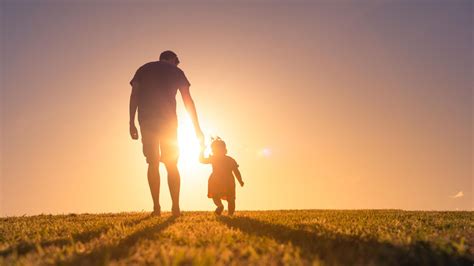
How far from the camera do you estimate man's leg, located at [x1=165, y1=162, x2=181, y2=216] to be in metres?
9.88

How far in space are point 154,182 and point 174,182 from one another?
1.42ft

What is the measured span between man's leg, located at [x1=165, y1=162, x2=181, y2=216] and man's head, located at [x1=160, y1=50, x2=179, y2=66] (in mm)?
2371

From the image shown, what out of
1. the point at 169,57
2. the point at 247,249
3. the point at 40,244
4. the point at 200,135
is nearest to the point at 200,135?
the point at 200,135

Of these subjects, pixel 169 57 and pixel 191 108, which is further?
pixel 169 57

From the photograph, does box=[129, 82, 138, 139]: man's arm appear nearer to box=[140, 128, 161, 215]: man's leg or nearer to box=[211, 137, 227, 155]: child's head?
box=[140, 128, 161, 215]: man's leg

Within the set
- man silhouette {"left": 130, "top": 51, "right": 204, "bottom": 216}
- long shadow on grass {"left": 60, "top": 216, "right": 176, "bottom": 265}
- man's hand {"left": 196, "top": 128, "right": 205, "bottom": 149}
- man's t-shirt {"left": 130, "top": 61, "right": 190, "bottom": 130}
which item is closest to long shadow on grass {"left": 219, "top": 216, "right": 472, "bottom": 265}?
long shadow on grass {"left": 60, "top": 216, "right": 176, "bottom": 265}

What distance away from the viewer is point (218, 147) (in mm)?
11844

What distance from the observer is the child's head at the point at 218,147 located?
11.8 metres

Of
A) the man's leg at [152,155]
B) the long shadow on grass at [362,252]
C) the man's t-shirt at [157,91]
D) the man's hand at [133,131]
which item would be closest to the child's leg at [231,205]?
the man's leg at [152,155]

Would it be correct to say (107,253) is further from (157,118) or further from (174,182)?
(157,118)

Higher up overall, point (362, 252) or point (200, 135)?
point (200, 135)

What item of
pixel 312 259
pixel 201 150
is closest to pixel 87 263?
pixel 312 259

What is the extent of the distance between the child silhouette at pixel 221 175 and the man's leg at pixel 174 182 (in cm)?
148

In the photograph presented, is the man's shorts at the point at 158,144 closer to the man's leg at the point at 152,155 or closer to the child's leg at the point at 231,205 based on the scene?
the man's leg at the point at 152,155
